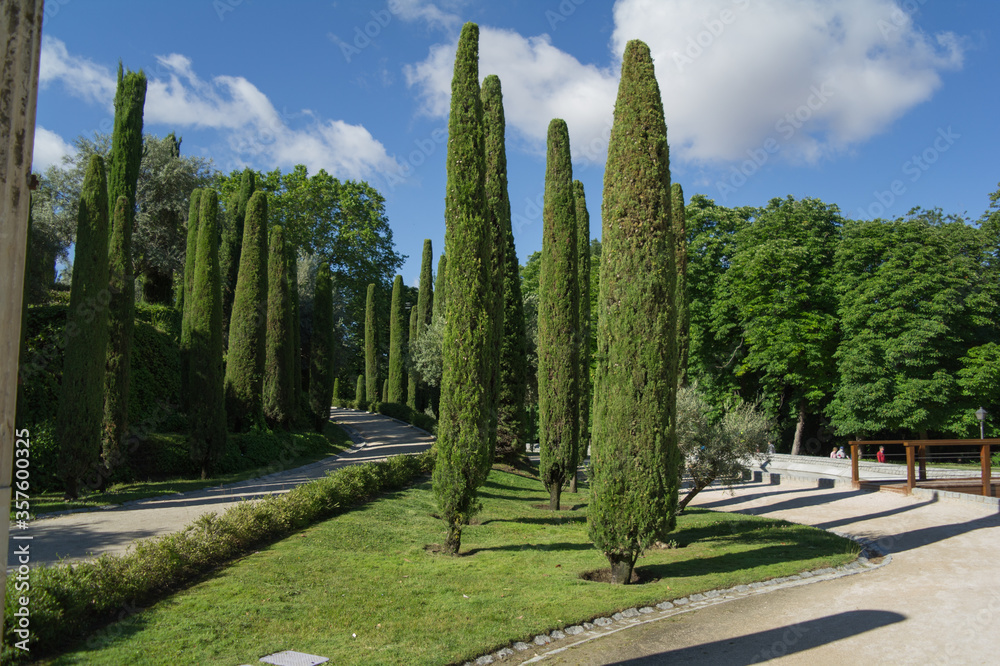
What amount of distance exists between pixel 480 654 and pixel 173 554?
4.13 metres

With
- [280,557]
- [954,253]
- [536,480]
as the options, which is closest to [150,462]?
[280,557]

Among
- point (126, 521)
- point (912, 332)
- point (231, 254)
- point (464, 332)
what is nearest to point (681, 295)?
point (464, 332)

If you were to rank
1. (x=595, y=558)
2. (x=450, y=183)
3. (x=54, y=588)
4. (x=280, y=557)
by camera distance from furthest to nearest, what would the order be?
(x=450, y=183) → (x=595, y=558) → (x=280, y=557) → (x=54, y=588)

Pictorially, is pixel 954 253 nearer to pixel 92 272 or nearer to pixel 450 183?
pixel 450 183

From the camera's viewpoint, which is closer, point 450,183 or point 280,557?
point 280,557

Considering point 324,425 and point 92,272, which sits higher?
point 92,272

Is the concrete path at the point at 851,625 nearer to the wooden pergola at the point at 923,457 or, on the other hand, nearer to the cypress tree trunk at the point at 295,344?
the wooden pergola at the point at 923,457

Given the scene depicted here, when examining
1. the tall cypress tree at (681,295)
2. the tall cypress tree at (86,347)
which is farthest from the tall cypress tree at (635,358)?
the tall cypress tree at (86,347)

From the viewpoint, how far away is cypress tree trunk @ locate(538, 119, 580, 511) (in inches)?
602

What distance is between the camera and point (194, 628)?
19.7 feet

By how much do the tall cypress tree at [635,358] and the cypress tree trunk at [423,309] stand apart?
29.3 meters

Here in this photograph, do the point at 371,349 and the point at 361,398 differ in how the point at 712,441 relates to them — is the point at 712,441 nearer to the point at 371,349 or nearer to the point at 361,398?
the point at 371,349

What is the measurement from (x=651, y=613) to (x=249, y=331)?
18.3 meters

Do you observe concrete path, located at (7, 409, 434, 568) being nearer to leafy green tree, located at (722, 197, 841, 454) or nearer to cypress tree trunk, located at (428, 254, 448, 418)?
cypress tree trunk, located at (428, 254, 448, 418)
